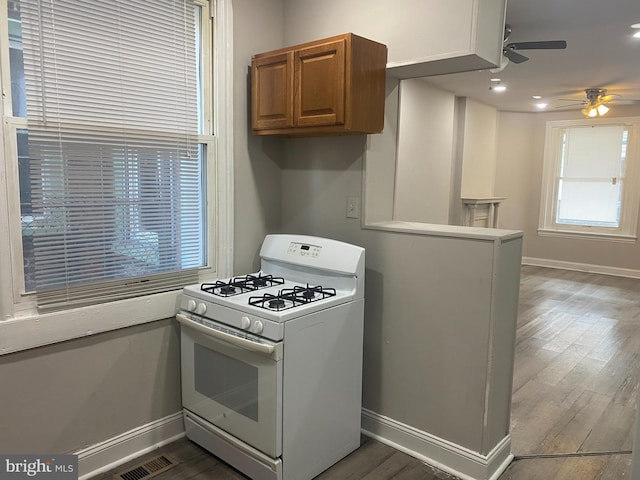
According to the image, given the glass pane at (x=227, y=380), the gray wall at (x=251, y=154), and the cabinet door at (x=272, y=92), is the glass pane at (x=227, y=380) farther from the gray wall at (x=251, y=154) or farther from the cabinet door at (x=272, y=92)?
the cabinet door at (x=272, y=92)

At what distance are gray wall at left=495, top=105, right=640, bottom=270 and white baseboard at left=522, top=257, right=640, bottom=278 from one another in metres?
0.05

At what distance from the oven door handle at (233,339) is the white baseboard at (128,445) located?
1.99 feet

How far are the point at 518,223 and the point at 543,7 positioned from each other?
5371 mm

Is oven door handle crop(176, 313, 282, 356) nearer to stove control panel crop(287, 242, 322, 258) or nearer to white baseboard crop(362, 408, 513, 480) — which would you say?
stove control panel crop(287, 242, 322, 258)

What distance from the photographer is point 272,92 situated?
2.54 m

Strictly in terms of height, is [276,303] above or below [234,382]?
above

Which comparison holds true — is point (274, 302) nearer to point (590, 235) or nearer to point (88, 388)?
point (88, 388)

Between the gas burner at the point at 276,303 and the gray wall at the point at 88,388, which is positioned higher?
the gas burner at the point at 276,303

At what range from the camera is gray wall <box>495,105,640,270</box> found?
767 centimetres

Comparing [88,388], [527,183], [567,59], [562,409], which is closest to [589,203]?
[527,183]

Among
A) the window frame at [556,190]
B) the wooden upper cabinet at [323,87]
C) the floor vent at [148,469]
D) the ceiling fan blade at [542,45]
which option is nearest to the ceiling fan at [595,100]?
the window frame at [556,190]

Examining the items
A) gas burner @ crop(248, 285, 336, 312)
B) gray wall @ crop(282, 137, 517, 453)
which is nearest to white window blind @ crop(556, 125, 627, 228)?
gray wall @ crop(282, 137, 517, 453)

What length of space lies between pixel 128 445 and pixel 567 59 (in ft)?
15.8

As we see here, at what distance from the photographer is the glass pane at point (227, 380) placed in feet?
6.96
